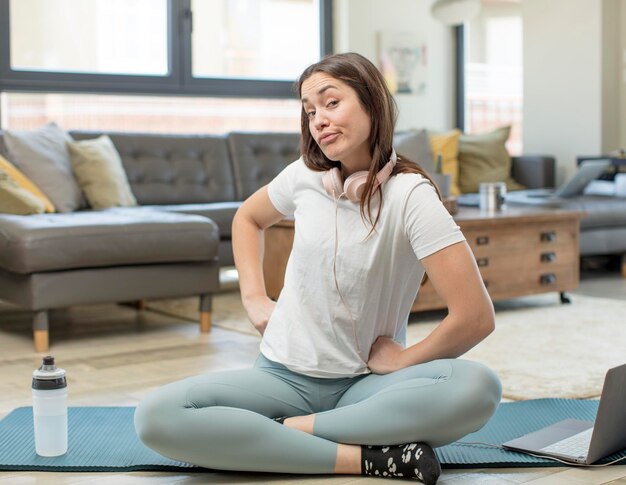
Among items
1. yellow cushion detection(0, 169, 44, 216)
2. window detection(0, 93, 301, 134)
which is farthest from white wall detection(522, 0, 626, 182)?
yellow cushion detection(0, 169, 44, 216)

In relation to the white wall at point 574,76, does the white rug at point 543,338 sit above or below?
below

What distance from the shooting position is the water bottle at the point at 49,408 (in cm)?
220

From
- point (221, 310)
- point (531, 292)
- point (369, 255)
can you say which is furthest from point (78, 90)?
point (369, 255)

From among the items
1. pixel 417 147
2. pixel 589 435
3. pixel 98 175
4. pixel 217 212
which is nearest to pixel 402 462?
pixel 589 435

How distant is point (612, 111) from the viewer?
6.80 metres

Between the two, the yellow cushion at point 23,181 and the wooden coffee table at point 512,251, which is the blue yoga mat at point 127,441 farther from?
the yellow cushion at point 23,181

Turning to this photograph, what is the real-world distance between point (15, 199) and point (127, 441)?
7.21 ft

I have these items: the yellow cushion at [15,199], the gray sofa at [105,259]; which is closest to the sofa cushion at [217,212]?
the gray sofa at [105,259]

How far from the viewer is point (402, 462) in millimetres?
2057

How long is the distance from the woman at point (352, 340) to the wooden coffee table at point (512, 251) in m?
2.03

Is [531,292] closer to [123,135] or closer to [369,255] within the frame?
[123,135]

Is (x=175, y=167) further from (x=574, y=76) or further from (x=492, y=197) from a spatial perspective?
(x=574, y=76)

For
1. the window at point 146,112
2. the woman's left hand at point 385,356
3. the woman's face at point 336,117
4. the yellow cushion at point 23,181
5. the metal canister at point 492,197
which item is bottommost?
the woman's left hand at point 385,356

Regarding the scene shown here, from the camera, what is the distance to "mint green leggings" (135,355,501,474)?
2008mm
